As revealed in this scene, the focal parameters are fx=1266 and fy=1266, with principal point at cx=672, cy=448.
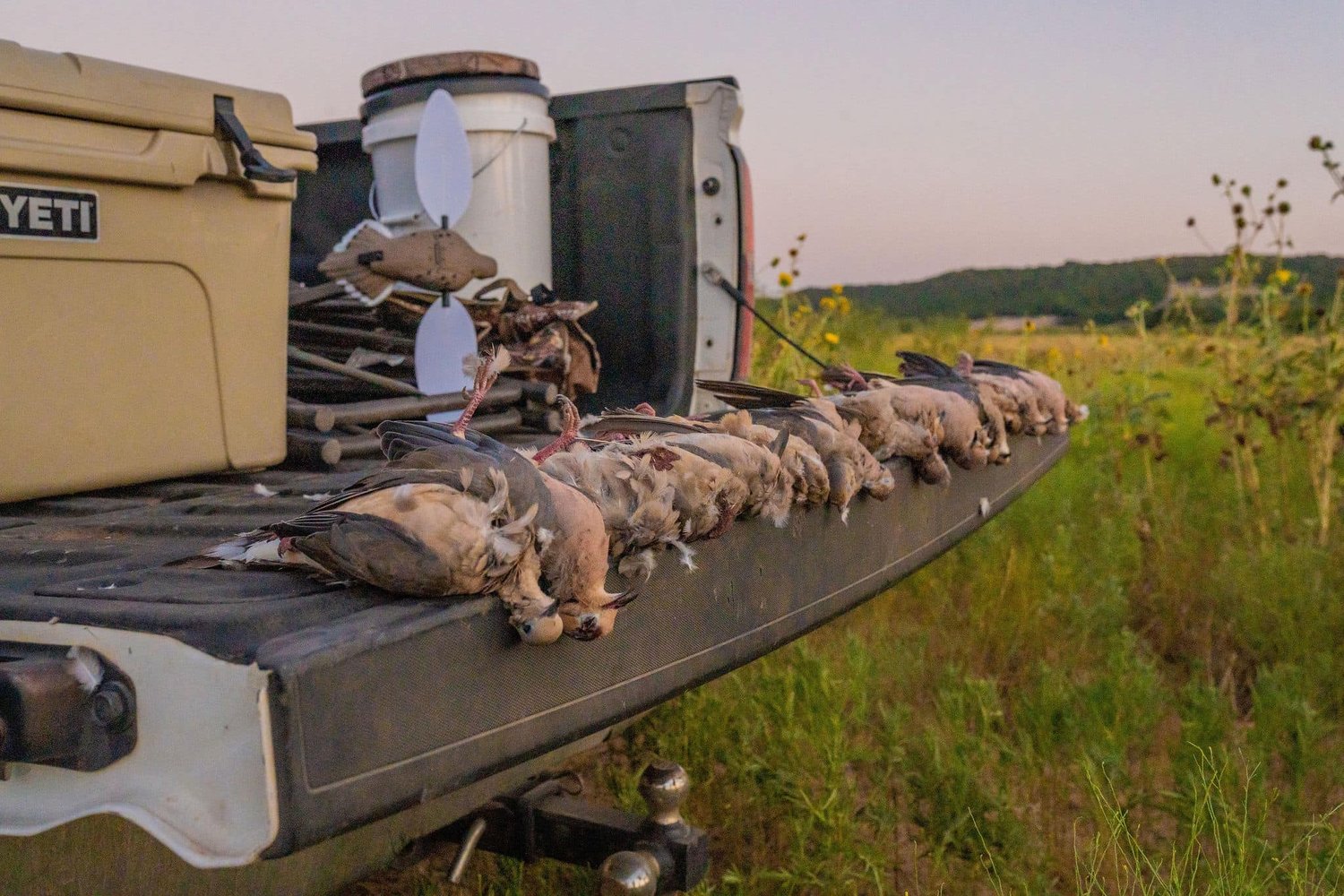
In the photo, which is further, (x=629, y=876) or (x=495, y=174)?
(x=495, y=174)

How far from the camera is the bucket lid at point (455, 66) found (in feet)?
12.0

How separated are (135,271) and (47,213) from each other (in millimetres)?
183

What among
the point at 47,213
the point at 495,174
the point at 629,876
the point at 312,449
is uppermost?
the point at 495,174

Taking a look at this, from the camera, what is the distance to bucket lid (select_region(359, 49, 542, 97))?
144 inches

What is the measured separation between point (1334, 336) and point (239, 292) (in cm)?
435

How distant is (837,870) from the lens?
251cm

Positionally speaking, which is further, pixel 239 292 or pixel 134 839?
pixel 239 292

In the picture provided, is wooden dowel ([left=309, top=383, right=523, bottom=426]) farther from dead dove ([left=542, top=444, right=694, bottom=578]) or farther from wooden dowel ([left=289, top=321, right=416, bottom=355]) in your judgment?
dead dove ([left=542, top=444, right=694, bottom=578])

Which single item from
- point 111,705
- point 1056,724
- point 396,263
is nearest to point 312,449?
point 396,263

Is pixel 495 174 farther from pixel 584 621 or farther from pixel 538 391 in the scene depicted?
pixel 584 621

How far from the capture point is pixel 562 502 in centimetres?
143

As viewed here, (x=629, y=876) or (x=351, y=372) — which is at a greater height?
(x=351, y=372)

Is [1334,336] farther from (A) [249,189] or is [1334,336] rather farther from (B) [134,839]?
(B) [134,839]

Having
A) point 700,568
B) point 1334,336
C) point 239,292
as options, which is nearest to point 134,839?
point 700,568
